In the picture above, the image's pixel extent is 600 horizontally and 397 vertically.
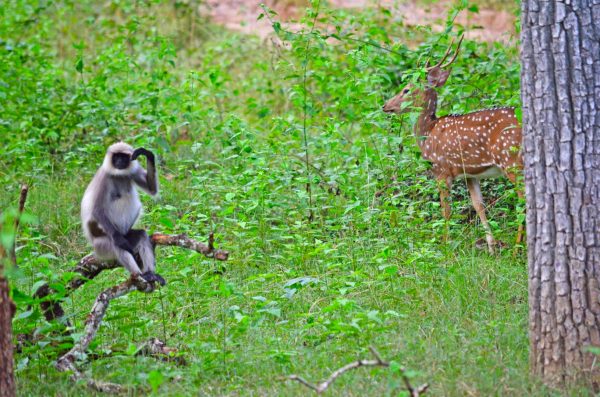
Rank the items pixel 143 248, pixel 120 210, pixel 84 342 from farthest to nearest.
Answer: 1. pixel 120 210
2. pixel 143 248
3. pixel 84 342

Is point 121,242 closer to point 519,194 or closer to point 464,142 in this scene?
point 519,194

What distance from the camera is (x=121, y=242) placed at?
6.98 meters

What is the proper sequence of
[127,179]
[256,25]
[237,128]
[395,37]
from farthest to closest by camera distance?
[256,25], [395,37], [237,128], [127,179]

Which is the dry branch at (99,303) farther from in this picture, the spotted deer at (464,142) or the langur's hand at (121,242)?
the spotted deer at (464,142)

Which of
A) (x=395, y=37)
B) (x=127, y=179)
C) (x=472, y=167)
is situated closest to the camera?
(x=127, y=179)

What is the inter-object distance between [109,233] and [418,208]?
11.2ft

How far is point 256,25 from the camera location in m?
19.5

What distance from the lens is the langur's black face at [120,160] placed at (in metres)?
7.30

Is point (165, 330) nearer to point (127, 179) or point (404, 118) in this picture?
point (127, 179)

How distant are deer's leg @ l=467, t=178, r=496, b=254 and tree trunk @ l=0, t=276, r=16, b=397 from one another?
4.51 metres

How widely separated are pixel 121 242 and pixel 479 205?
3.66 meters

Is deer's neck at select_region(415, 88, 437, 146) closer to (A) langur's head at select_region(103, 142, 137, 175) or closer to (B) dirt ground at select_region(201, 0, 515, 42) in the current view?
(A) langur's head at select_region(103, 142, 137, 175)

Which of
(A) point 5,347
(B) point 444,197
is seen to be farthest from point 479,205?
(A) point 5,347

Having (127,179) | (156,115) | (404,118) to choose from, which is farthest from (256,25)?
(127,179)
